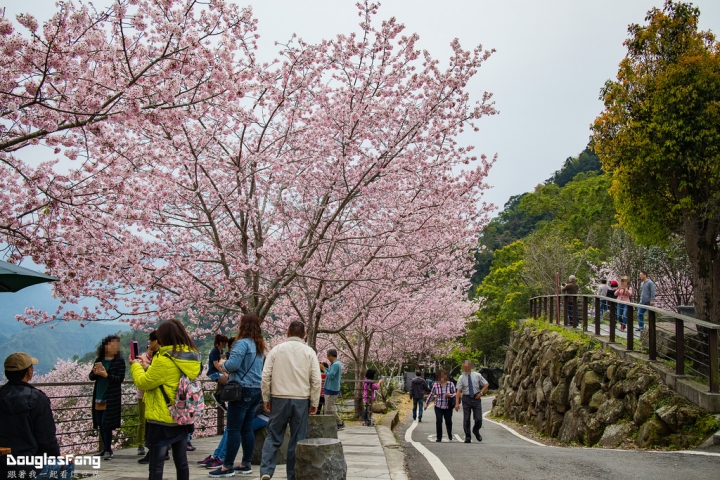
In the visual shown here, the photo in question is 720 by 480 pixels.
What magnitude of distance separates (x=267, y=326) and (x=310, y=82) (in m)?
9.69

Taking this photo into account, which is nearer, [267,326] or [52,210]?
[52,210]

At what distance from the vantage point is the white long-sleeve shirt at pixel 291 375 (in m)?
5.85

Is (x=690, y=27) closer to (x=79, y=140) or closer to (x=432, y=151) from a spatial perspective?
(x=432, y=151)

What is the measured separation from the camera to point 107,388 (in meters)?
7.61

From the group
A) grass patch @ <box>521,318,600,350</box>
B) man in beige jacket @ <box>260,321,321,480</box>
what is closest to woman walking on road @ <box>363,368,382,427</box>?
grass patch @ <box>521,318,600,350</box>

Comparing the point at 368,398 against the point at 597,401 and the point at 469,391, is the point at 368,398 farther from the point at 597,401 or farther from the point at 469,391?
the point at 597,401

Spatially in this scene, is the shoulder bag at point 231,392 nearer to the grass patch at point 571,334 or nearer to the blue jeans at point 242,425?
the blue jeans at point 242,425

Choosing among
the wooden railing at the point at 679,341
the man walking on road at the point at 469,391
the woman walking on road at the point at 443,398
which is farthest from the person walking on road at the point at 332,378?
the wooden railing at the point at 679,341

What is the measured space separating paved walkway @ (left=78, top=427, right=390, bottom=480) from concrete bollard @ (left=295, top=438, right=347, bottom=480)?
4.94 ft

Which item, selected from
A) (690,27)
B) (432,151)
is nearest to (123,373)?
(432,151)

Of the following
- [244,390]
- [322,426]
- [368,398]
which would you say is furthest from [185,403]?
[368,398]

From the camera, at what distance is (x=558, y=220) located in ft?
193

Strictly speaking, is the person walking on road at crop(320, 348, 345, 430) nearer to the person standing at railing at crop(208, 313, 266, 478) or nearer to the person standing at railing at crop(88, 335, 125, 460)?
the person standing at railing at crop(88, 335, 125, 460)

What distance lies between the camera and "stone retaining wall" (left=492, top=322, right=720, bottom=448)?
30.8ft
